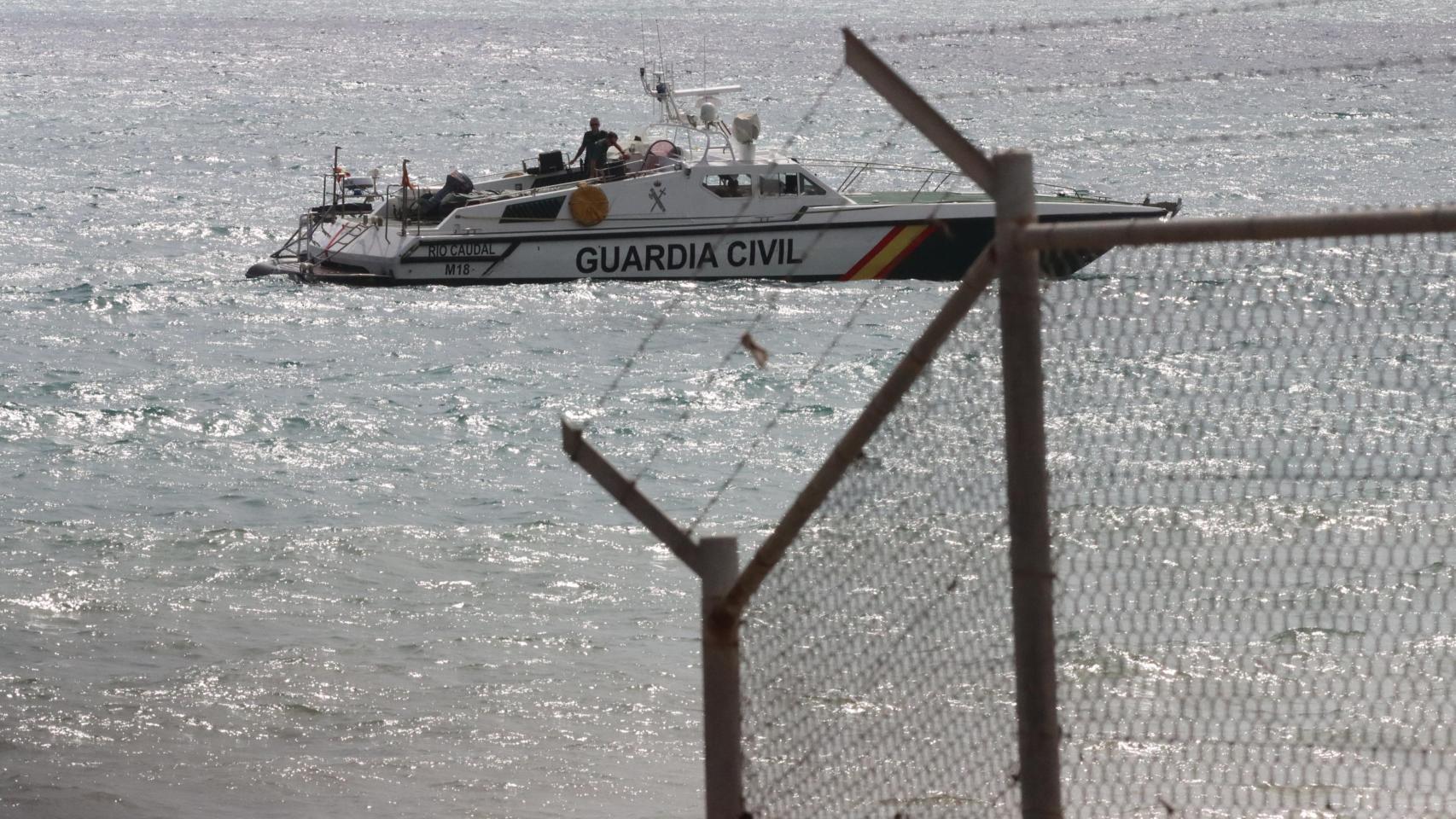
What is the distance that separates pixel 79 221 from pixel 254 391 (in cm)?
1769

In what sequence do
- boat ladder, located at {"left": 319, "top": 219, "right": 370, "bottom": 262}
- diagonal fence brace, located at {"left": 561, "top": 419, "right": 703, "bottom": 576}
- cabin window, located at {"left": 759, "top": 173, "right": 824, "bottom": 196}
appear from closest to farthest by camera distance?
diagonal fence brace, located at {"left": 561, "top": 419, "right": 703, "bottom": 576}
cabin window, located at {"left": 759, "top": 173, "right": 824, "bottom": 196}
boat ladder, located at {"left": 319, "top": 219, "right": 370, "bottom": 262}

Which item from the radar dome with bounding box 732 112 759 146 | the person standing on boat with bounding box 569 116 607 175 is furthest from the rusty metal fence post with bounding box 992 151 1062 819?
the person standing on boat with bounding box 569 116 607 175

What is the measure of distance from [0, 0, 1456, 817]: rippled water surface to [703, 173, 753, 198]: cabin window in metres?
1.34

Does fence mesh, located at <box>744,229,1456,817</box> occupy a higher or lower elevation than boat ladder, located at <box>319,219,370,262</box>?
lower

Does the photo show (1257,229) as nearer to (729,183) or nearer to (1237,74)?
(1237,74)

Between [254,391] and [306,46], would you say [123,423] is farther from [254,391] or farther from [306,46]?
[306,46]

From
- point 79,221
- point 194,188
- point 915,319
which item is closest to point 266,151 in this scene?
point 194,188

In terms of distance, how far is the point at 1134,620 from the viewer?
9.05 meters

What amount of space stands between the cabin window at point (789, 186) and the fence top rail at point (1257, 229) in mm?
19415

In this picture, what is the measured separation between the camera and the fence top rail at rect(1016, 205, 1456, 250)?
4234mm

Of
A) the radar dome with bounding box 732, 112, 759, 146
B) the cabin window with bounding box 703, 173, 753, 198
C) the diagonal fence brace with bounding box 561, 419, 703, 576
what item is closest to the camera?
the diagonal fence brace with bounding box 561, 419, 703, 576

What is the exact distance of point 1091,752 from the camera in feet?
27.9

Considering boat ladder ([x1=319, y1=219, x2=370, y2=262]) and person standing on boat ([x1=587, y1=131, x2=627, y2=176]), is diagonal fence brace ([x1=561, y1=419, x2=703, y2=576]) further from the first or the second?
boat ladder ([x1=319, y1=219, x2=370, y2=262])

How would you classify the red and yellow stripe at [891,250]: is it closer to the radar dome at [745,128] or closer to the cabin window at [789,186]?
the cabin window at [789,186]
